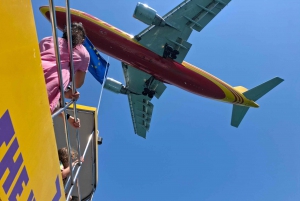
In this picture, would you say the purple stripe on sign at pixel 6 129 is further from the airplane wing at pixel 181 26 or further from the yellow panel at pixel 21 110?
the airplane wing at pixel 181 26

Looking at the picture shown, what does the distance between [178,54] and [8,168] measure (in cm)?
1947

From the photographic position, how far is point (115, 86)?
78.6ft

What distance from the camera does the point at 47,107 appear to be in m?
2.50

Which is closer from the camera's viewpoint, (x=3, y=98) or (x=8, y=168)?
(x=3, y=98)

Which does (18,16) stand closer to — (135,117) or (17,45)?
(17,45)

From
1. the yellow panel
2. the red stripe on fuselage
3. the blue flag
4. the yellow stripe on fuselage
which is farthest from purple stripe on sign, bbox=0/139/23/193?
the yellow stripe on fuselage

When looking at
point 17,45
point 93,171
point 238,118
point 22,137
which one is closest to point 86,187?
point 93,171

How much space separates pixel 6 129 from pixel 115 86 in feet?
Result: 72.9

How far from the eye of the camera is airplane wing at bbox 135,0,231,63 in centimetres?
1967

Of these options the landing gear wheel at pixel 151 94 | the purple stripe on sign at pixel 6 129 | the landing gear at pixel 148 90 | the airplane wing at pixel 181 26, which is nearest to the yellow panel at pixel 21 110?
the purple stripe on sign at pixel 6 129

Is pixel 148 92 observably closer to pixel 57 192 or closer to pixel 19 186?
pixel 57 192

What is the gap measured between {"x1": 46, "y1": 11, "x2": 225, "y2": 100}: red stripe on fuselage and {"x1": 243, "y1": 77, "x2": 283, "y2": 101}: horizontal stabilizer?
2.13 meters

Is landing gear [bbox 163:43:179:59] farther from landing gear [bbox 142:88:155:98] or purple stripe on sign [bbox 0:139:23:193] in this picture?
purple stripe on sign [bbox 0:139:23:193]

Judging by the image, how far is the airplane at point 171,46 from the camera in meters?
18.6
